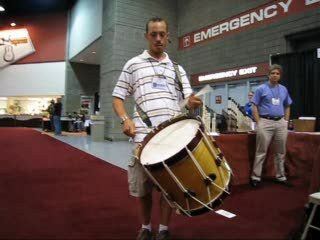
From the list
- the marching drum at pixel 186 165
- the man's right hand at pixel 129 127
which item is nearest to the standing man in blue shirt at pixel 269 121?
the marching drum at pixel 186 165

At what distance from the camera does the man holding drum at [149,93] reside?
1.92 meters

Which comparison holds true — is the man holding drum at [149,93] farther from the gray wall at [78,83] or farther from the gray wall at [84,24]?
the gray wall at [78,83]

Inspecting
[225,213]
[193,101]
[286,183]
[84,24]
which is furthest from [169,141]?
[84,24]

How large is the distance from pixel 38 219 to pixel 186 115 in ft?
5.24

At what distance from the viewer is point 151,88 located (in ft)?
6.40

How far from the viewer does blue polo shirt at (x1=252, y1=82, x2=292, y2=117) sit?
4.00 metres

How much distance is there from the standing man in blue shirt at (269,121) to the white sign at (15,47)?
58.7 ft

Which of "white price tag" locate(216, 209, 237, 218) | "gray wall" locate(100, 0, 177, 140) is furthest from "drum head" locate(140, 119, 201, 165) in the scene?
"gray wall" locate(100, 0, 177, 140)

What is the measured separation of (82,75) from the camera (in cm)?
1847

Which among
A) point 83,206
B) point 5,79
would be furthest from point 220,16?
point 5,79

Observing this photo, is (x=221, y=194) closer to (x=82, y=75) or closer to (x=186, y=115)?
(x=186, y=115)

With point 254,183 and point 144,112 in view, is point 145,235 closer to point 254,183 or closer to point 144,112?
point 144,112

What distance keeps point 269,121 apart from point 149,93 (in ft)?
8.17

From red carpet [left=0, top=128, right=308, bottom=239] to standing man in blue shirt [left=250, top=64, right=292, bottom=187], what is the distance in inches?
12.0
